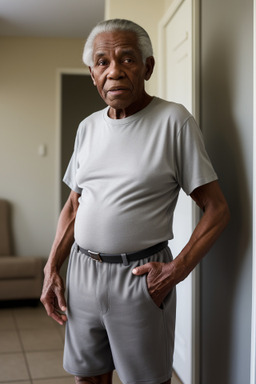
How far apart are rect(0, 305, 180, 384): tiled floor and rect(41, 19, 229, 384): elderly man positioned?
4.46 feet

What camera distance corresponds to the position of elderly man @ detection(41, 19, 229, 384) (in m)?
1.56

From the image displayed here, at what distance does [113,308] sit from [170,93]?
1.64 meters

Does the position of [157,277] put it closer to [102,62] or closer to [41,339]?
[102,62]

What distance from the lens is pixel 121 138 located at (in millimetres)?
1635

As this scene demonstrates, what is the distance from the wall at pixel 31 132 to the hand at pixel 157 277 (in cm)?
400

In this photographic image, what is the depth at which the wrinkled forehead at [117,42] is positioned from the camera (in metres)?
1.60

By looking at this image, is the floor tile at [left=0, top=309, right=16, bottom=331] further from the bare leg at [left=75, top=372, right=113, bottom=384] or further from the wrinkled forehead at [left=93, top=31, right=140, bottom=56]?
the wrinkled forehead at [left=93, top=31, right=140, bottom=56]

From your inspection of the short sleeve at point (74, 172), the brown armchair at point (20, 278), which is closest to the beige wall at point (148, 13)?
the short sleeve at point (74, 172)

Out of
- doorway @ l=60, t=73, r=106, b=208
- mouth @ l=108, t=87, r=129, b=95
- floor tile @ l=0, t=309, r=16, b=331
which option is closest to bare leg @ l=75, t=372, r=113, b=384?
mouth @ l=108, t=87, r=129, b=95

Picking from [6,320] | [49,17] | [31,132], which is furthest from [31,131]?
[6,320]

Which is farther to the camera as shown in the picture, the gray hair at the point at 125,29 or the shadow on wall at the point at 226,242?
the shadow on wall at the point at 226,242

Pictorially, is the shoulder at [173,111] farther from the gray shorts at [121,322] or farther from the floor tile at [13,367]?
the floor tile at [13,367]

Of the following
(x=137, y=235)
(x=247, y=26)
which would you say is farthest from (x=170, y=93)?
(x=137, y=235)

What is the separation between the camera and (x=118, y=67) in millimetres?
1590
